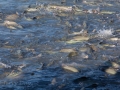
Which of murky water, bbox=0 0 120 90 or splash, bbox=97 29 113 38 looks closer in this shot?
murky water, bbox=0 0 120 90

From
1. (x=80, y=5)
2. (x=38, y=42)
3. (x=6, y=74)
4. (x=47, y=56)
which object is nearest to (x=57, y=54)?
(x=47, y=56)

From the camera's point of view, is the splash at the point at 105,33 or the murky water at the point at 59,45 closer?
the murky water at the point at 59,45

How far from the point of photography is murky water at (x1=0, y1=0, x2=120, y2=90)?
305 inches

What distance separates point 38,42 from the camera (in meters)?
9.82

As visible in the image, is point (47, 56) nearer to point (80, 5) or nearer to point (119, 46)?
point (119, 46)

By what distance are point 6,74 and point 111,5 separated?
682 cm

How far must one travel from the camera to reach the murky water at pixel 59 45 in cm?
774

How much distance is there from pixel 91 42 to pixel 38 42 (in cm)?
147

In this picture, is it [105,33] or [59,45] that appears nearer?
[59,45]

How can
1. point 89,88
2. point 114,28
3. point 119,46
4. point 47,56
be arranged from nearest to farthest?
point 89,88 < point 47,56 < point 119,46 < point 114,28

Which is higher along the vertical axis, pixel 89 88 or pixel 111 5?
pixel 111 5

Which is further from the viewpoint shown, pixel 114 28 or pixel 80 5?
pixel 80 5

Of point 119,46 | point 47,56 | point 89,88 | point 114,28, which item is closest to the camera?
point 89,88

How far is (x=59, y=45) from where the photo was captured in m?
9.59
